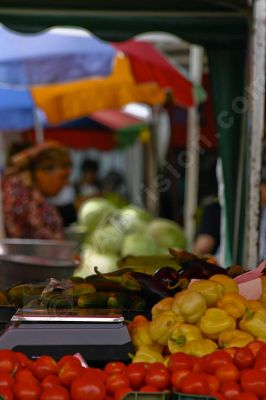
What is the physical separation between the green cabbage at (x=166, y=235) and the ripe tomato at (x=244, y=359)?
5.05 meters

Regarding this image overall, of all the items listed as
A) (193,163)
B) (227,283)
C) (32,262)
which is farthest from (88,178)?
(227,283)

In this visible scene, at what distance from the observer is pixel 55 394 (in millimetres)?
2330

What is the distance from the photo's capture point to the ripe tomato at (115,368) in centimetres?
251

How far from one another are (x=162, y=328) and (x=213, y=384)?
0.52 m

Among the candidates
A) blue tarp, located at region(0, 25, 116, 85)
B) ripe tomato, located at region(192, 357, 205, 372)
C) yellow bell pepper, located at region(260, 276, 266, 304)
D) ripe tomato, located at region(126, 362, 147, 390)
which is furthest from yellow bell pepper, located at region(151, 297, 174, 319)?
blue tarp, located at region(0, 25, 116, 85)

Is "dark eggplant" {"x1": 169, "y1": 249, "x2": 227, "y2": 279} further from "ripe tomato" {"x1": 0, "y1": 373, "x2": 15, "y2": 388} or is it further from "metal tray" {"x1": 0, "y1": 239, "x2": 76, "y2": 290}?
"ripe tomato" {"x1": 0, "y1": 373, "x2": 15, "y2": 388}

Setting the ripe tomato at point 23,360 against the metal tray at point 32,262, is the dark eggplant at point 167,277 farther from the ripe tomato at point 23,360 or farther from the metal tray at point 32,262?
the metal tray at point 32,262

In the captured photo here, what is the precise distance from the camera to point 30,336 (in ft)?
8.97

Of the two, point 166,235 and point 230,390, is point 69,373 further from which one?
point 166,235

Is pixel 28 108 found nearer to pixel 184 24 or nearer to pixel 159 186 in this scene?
pixel 159 186

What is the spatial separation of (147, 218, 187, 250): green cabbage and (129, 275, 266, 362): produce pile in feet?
15.1

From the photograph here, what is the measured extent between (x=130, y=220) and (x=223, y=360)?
5882 mm

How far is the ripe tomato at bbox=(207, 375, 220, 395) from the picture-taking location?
237 centimetres

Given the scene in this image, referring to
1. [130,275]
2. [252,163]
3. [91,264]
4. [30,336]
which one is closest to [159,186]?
[91,264]
